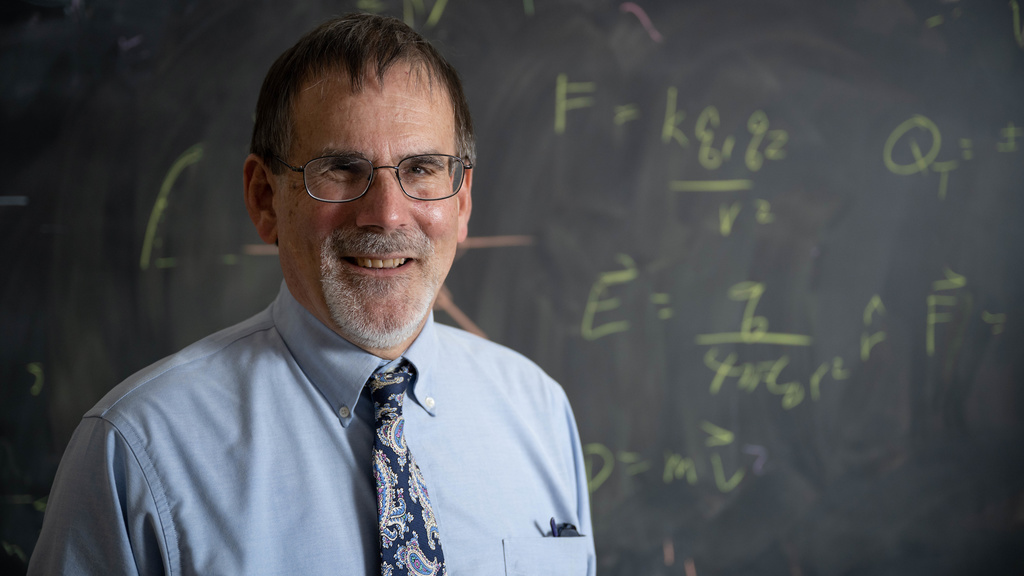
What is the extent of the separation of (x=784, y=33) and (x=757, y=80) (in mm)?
166

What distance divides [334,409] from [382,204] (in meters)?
0.30

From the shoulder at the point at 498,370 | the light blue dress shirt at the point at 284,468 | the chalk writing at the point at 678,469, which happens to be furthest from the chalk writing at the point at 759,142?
the light blue dress shirt at the point at 284,468

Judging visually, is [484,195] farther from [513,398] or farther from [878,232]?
[878,232]

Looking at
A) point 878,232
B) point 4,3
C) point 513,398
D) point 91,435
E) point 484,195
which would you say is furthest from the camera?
point 878,232

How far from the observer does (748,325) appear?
179 centimetres

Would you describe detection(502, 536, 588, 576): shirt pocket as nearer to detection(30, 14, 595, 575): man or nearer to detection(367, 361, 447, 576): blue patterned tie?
detection(30, 14, 595, 575): man

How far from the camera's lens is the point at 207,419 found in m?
0.81

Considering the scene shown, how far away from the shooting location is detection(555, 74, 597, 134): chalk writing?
5.67 feet

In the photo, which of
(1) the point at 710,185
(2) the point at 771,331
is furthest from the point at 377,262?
(2) the point at 771,331

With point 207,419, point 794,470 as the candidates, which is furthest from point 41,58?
point 794,470

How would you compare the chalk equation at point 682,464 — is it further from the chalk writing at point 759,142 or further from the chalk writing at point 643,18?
the chalk writing at point 643,18

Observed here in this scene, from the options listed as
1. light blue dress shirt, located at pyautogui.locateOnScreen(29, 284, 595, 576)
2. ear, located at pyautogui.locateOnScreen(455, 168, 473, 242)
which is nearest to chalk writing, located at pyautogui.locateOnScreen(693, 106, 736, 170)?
ear, located at pyautogui.locateOnScreen(455, 168, 473, 242)

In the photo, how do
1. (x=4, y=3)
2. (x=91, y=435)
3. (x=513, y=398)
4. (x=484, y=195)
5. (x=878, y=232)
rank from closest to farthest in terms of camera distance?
1. (x=91, y=435)
2. (x=513, y=398)
3. (x=4, y=3)
4. (x=484, y=195)
5. (x=878, y=232)

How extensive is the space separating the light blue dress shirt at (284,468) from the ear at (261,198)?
10 centimetres
